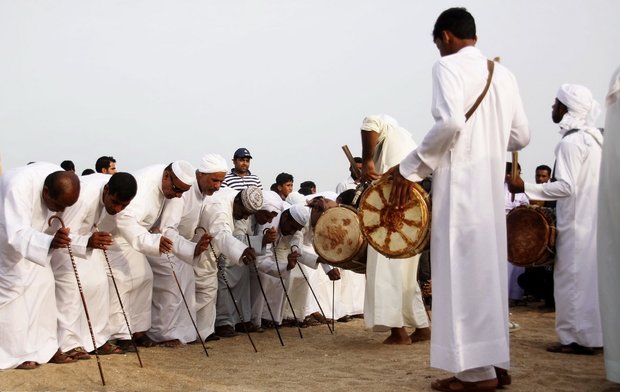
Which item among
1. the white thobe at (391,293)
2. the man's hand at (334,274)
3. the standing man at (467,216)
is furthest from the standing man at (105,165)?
the standing man at (467,216)

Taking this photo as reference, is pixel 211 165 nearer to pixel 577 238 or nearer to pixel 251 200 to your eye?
pixel 251 200

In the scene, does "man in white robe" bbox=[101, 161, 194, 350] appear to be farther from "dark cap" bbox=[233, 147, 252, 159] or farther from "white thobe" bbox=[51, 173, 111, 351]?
"dark cap" bbox=[233, 147, 252, 159]

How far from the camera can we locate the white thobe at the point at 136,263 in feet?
24.2

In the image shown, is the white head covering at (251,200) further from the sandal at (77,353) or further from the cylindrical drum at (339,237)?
the sandal at (77,353)

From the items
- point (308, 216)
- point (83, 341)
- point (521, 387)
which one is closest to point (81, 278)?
point (83, 341)

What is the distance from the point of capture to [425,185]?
19.4 feet

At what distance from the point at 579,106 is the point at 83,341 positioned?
15.6 ft

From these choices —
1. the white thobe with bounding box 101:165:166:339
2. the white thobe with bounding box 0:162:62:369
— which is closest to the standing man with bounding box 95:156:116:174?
the white thobe with bounding box 101:165:166:339

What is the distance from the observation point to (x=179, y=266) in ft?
26.8

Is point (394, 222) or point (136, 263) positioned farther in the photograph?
Result: point (136, 263)

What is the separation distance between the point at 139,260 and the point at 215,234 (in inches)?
31.8

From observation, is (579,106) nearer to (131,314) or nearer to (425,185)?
(425,185)

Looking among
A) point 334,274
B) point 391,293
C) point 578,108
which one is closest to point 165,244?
point 391,293

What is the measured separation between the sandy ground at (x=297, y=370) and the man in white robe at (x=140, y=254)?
32cm
